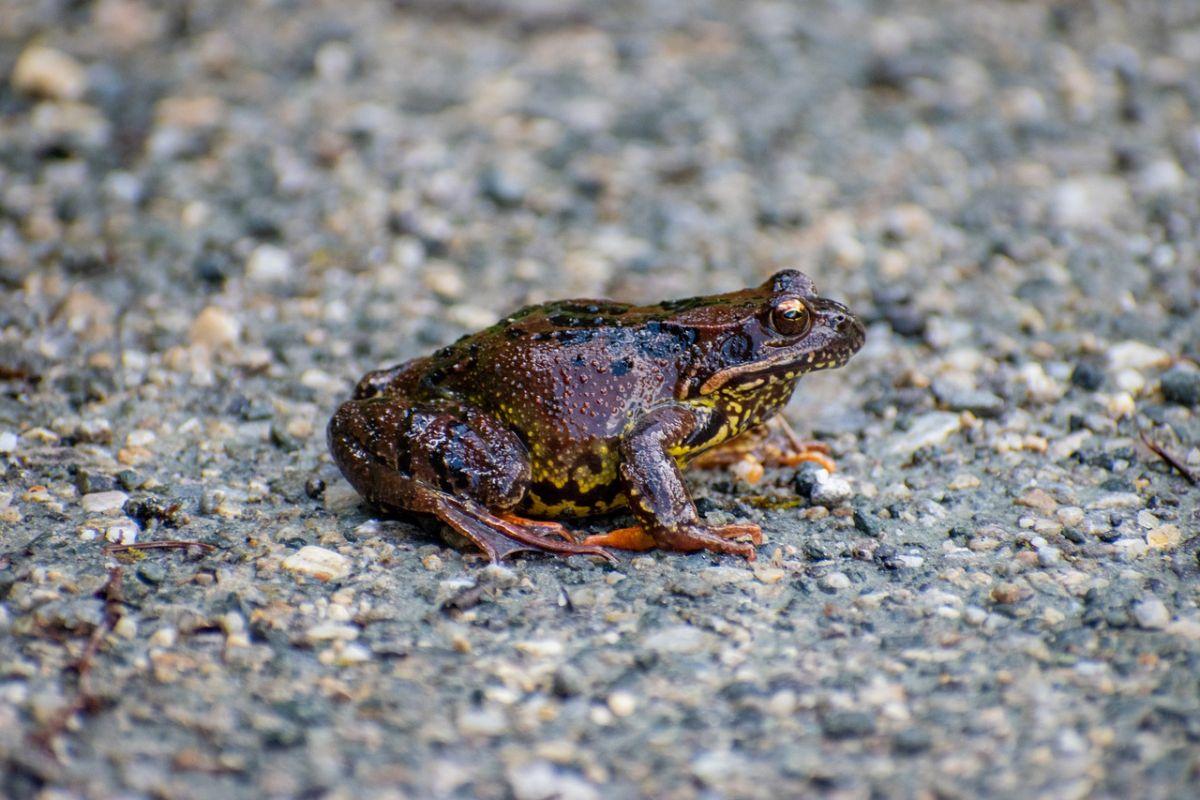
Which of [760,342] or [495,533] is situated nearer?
[495,533]

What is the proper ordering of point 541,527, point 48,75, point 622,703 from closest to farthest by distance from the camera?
point 622,703 < point 541,527 < point 48,75

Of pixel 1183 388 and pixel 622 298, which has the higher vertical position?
pixel 622 298

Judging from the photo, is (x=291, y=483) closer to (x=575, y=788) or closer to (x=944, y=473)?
(x=575, y=788)

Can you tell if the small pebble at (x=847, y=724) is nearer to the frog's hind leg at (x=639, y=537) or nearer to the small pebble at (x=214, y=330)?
the frog's hind leg at (x=639, y=537)

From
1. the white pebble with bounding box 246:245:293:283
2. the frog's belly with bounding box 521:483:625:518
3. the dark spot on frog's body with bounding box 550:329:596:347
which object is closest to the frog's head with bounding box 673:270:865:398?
the dark spot on frog's body with bounding box 550:329:596:347

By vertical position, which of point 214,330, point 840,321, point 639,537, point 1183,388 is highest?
point 840,321

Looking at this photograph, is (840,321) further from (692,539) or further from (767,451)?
(692,539)

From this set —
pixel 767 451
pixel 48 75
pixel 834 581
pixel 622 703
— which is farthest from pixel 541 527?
pixel 48 75
